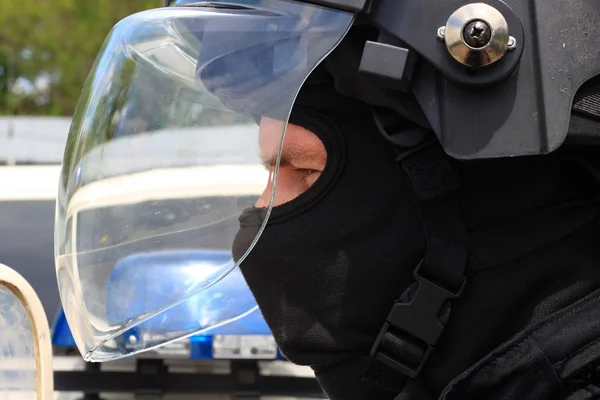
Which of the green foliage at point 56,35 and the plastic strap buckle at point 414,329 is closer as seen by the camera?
the plastic strap buckle at point 414,329

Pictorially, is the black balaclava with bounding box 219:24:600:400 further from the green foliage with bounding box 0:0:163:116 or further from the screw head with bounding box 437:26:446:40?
the green foliage with bounding box 0:0:163:116

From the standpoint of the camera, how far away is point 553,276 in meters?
1.63

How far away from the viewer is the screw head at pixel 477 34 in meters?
1.46

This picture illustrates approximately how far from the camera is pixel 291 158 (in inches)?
67.5

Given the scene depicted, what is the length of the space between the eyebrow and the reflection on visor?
19 millimetres

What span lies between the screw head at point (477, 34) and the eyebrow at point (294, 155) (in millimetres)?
355

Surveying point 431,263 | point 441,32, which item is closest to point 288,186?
point 431,263

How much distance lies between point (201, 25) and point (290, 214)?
381mm

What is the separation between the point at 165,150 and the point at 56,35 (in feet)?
75.3

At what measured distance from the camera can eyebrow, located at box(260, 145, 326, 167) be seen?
5.55ft

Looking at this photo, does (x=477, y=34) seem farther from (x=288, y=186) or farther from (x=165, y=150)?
(x=165, y=150)

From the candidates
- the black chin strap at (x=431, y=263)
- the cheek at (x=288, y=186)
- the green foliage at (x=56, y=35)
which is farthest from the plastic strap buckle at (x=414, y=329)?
the green foliage at (x=56, y=35)

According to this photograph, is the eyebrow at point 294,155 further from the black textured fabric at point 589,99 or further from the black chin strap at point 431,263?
the black textured fabric at point 589,99

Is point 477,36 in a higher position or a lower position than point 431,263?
higher
